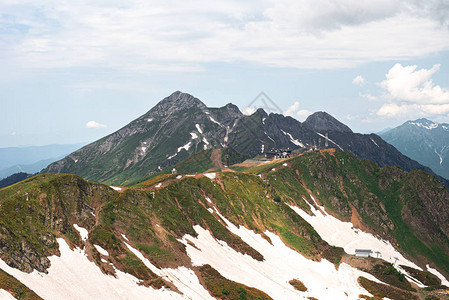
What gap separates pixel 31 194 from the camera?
92812 millimetres

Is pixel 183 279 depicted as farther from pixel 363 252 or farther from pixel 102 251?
pixel 363 252

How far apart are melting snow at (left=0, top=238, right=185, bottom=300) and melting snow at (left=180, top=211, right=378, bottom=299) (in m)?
29.1

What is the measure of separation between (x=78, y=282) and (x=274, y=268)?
8285 cm

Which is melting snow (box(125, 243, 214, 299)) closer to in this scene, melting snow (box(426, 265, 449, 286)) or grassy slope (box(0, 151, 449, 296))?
grassy slope (box(0, 151, 449, 296))

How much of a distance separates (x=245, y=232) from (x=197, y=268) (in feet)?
169

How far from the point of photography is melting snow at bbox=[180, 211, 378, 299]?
120000 mm

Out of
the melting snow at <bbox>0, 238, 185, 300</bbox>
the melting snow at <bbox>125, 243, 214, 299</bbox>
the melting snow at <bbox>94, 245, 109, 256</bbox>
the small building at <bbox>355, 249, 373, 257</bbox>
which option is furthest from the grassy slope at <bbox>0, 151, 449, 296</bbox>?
the small building at <bbox>355, 249, 373, 257</bbox>

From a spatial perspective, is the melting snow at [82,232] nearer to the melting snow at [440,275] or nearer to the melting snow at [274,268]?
the melting snow at [274,268]

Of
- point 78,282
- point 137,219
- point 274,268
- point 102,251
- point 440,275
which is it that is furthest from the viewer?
point 440,275

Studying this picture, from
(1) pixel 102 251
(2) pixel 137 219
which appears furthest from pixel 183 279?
(2) pixel 137 219

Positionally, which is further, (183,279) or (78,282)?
(183,279)

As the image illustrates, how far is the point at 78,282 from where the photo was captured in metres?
77.9

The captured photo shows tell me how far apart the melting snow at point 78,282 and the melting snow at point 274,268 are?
2906 centimetres

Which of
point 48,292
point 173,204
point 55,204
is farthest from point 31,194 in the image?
point 173,204
